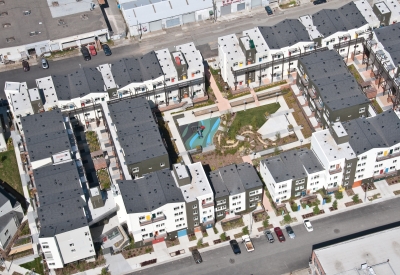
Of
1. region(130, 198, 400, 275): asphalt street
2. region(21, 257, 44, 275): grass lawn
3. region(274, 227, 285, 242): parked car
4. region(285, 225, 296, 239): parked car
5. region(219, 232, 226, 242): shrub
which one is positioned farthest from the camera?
region(219, 232, 226, 242): shrub

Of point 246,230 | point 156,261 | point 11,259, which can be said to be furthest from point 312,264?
point 11,259

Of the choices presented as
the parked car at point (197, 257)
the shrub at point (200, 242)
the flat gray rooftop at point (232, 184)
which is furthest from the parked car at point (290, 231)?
the parked car at point (197, 257)

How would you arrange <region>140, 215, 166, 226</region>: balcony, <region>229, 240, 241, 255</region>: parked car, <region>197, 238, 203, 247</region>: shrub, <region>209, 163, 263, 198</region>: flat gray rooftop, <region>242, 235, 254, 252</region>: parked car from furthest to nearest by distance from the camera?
<region>197, 238, 203, 247</region>: shrub
<region>209, 163, 263, 198</region>: flat gray rooftop
<region>242, 235, 254, 252</region>: parked car
<region>229, 240, 241, 255</region>: parked car
<region>140, 215, 166, 226</region>: balcony

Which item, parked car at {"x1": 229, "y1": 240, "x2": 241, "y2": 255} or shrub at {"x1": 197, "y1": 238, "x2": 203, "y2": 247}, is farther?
shrub at {"x1": 197, "y1": 238, "x2": 203, "y2": 247}

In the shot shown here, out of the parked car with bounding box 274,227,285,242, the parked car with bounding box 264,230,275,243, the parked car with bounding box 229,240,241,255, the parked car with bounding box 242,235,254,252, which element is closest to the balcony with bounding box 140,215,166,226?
the parked car with bounding box 229,240,241,255

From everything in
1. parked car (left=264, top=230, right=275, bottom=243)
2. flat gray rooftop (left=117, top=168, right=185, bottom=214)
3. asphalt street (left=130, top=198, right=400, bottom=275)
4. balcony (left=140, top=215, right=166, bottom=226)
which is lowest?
asphalt street (left=130, top=198, right=400, bottom=275)

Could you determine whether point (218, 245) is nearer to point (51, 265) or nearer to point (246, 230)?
point (246, 230)

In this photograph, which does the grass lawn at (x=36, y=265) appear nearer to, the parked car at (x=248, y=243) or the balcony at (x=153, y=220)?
the balcony at (x=153, y=220)

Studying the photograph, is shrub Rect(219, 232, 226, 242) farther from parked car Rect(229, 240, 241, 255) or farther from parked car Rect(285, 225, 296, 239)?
parked car Rect(285, 225, 296, 239)
